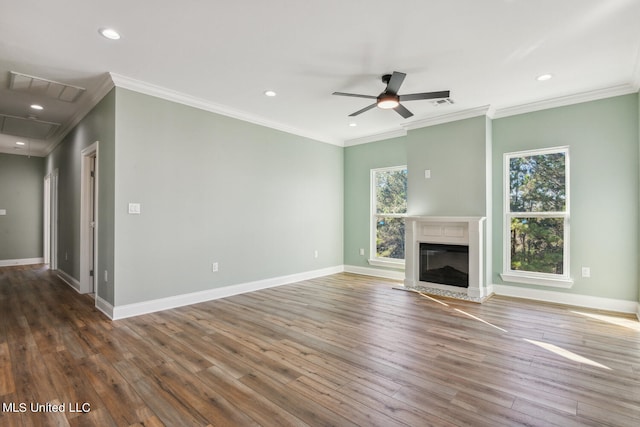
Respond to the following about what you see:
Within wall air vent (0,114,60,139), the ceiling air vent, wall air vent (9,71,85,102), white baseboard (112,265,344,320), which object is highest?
the ceiling air vent

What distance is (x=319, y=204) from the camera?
20.7ft

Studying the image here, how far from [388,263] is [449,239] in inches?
57.0

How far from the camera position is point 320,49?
10.1 ft

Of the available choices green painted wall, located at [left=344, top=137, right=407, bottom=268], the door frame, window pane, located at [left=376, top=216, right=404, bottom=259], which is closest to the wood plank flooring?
the door frame

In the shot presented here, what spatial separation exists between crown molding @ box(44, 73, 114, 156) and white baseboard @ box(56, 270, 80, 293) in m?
2.48

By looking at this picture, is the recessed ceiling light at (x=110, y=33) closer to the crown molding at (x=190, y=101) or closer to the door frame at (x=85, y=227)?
the crown molding at (x=190, y=101)

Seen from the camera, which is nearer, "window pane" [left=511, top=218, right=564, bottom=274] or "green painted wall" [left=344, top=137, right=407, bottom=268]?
"window pane" [left=511, top=218, right=564, bottom=274]

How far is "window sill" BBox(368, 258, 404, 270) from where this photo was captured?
596 cm

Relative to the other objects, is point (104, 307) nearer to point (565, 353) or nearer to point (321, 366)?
point (321, 366)

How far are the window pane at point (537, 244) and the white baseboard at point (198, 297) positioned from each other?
3418mm

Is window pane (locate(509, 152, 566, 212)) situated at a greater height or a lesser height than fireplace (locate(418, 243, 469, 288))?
greater

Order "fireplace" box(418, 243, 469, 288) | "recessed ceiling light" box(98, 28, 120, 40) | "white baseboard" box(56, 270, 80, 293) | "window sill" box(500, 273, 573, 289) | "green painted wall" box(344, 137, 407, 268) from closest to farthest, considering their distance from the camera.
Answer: "recessed ceiling light" box(98, 28, 120, 40)
"window sill" box(500, 273, 573, 289)
"fireplace" box(418, 243, 469, 288)
"white baseboard" box(56, 270, 80, 293)
"green painted wall" box(344, 137, 407, 268)
